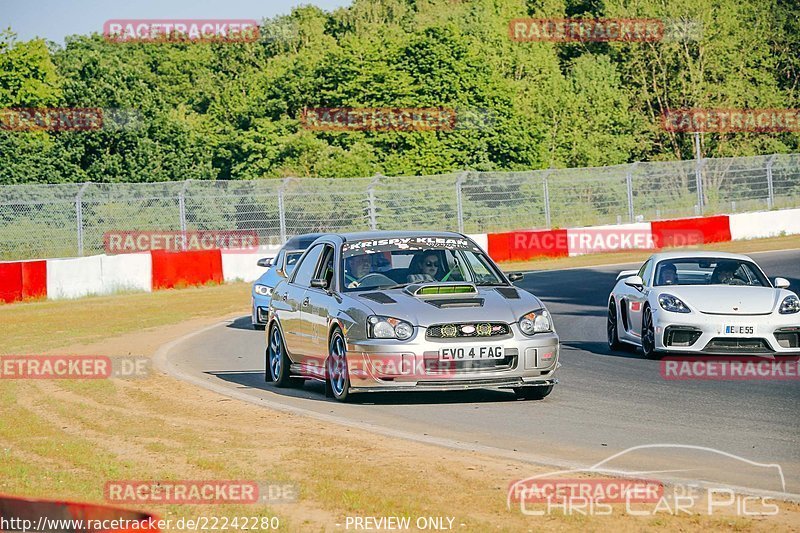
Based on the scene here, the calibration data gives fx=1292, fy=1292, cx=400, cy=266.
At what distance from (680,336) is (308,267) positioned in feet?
13.4

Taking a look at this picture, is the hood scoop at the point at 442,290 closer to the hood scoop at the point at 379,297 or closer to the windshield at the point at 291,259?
the hood scoop at the point at 379,297

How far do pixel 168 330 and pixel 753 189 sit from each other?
1035 inches

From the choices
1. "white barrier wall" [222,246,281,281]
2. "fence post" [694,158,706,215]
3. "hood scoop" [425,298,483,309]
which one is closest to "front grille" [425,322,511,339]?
"hood scoop" [425,298,483,309]

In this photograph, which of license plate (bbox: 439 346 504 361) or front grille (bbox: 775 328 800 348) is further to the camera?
front grille (bbox: 775 328 800 348)

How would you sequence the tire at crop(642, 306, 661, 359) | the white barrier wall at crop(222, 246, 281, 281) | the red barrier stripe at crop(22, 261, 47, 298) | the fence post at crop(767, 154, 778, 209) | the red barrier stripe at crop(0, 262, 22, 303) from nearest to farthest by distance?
the tire at crop(642, 306, 661, 359)
the red barrier stripe at crop(0, 262, 22, 303)
the red barrier stripe at crop(22, 261, 47, 298)
the white barrier wall at crop(222, 246, 281, 281)
the fence post at crop(767, 154, 778, 209)

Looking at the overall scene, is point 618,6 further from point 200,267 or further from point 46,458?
point 46,458

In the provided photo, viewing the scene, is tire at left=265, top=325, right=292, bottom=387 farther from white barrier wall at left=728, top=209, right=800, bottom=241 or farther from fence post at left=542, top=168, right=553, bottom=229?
white barrier wall at left=728, top=209, right=800, bottom=241

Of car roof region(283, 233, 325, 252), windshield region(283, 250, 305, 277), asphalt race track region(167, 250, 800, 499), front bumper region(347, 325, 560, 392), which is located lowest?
asphalt race track region(167, 250, 800, 499)

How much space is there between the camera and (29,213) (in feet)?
103

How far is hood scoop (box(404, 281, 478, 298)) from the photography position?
11.3 m

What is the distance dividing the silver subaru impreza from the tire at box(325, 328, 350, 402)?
12 mm

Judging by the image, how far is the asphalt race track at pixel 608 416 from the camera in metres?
8.06

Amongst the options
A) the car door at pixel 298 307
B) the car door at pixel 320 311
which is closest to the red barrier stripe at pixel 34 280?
the car door at pixel 298 307

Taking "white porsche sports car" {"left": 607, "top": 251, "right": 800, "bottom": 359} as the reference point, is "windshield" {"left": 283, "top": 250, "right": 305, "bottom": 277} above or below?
above
